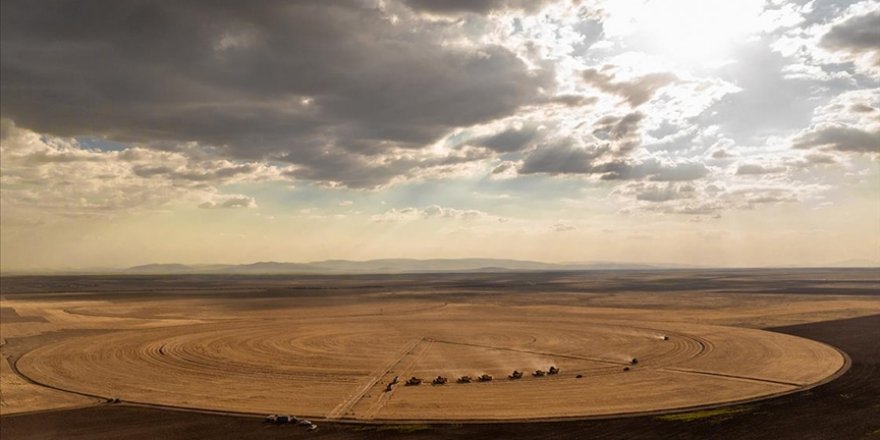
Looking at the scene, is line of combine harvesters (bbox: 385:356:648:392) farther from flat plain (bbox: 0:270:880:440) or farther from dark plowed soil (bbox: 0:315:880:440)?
dark plowed soil (bbox: 0:315:880:440)

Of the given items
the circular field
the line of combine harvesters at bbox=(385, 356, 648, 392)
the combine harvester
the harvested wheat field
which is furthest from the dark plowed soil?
the line of combine harvesters at bbox=(385, 356, 648, 392)

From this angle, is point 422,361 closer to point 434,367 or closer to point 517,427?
point 434,367

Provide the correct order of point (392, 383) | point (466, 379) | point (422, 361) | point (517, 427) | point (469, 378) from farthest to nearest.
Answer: point (422, 361) → point (469, 378) → point (466, 379) → point (392, 383) → point (517, 427)

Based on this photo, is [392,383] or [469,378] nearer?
[392,383]

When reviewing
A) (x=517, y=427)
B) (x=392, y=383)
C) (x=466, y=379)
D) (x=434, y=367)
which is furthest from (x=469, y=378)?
(x=517, y=427)

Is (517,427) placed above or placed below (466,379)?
below
